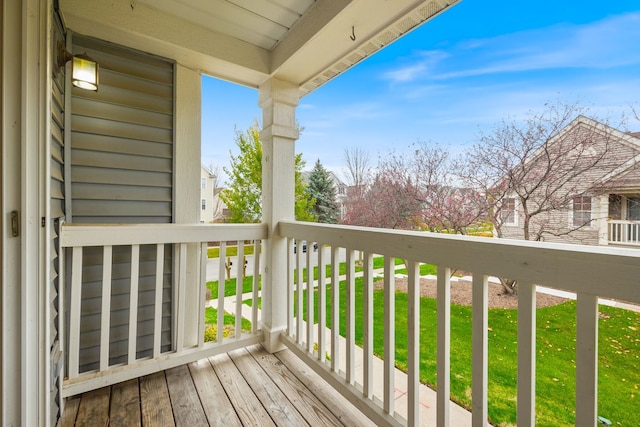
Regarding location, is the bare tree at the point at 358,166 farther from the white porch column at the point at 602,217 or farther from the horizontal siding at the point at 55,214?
the horizontal siding at the point at 55,214

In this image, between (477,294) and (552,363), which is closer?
(477,294)

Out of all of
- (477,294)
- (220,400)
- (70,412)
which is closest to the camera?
(477,294)

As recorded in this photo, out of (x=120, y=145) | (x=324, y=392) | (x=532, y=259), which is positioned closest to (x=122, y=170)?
(x=120, y=145)

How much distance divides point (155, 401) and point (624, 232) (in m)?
2.18

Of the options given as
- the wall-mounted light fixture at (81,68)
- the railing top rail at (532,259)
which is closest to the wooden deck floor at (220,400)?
the railing top rail at (532,259)

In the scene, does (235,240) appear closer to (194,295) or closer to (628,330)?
(194,295)

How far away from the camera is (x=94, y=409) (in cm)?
157

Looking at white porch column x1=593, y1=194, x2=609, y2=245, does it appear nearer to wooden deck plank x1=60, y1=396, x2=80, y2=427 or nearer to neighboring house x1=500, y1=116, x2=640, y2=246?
neighboring house x1=500, y1=116, x2=640, y2=246

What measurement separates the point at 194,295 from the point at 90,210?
0.87 meters

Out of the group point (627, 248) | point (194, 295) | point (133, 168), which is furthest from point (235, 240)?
point (627, 248)

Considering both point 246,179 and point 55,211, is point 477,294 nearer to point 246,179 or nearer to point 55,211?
point 55,211

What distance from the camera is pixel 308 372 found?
1.92m

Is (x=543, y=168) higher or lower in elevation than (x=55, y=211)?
higher

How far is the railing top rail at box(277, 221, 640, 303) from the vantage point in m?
0.71
